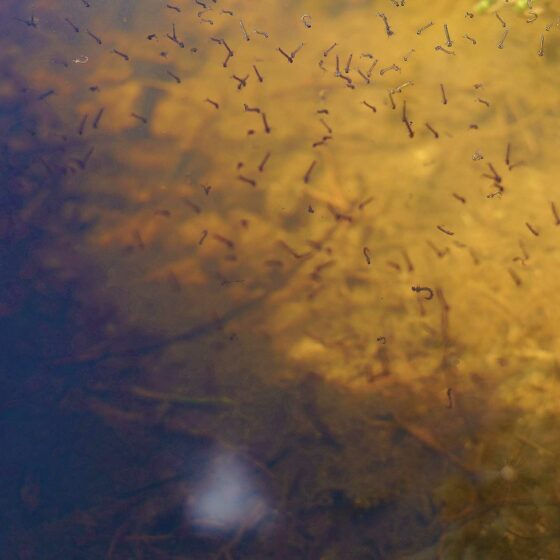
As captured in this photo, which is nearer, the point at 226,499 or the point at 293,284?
the point at 226,499

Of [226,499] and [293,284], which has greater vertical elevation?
[293,284]

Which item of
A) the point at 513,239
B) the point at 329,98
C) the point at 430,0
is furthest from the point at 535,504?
the point at 430,0

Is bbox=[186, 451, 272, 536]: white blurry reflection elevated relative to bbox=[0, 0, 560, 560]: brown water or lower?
lower

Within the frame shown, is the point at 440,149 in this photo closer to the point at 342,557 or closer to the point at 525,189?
the point at 525,189

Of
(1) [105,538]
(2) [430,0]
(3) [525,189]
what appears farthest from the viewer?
(2) [430,0]

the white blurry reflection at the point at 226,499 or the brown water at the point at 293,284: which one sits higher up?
the brown water at the point at 293,284

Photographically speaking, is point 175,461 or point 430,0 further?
point 430,0

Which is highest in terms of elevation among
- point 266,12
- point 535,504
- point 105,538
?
point 266,12

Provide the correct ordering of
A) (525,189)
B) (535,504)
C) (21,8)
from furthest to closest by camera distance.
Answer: (21,8), (525,189), (535,504)
